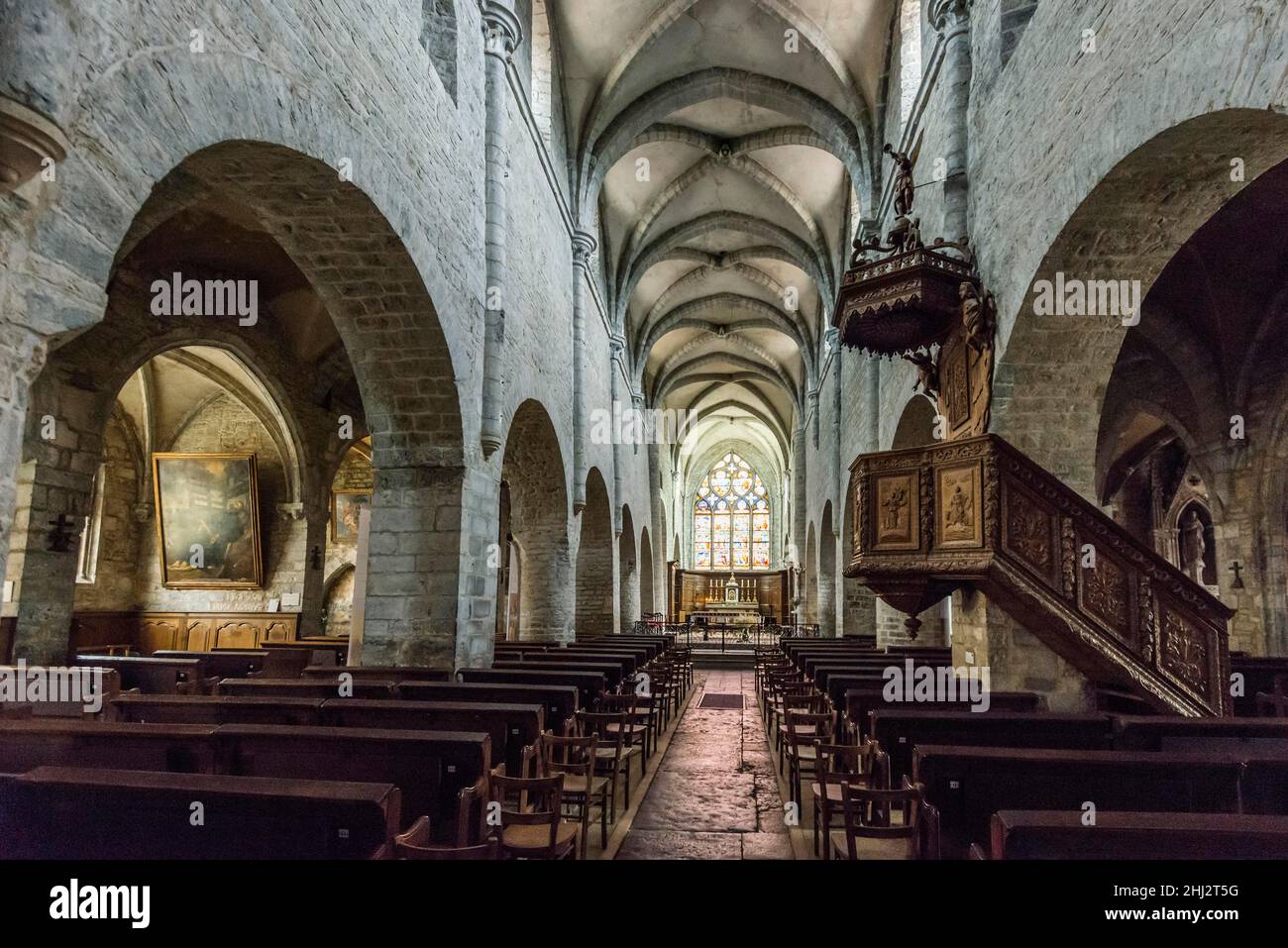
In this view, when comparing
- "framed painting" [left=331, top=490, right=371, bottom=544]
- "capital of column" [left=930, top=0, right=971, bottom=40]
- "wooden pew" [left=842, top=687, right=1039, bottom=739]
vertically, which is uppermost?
"capital of column" [left=930, top=0, right=971, bottom=40]

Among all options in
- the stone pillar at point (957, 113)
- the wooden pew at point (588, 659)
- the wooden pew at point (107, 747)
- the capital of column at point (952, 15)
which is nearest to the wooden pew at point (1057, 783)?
the wooden pew at point (107, 747)

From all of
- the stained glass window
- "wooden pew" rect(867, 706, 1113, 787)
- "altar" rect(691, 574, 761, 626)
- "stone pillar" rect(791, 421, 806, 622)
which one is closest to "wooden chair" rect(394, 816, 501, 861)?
"wooden pew" rect(867, 706, 1113, 787)

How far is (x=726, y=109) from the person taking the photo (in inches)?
611

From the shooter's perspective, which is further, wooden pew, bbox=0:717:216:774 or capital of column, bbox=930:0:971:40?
capital of column, bbox=930:0:971:40

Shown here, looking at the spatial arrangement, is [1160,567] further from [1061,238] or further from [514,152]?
[514,152]

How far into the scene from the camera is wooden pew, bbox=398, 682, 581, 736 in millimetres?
5945

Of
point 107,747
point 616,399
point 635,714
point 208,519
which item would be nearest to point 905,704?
point 635,714

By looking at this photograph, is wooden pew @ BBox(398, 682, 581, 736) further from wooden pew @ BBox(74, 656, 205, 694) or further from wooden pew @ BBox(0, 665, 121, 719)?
wooden pew @ BBox(74, 656, 205, 694)

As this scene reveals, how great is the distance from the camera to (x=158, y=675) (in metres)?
7.41

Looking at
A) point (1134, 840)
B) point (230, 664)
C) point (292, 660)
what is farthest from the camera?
point (230, 664)

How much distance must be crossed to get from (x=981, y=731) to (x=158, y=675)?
6.86 m

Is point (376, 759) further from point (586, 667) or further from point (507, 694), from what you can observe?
point (586, 667)

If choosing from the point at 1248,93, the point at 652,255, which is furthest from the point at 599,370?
the point at 1248,93

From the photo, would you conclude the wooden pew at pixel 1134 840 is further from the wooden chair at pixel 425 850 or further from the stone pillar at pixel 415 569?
the stone pillar at pixel 415 569
